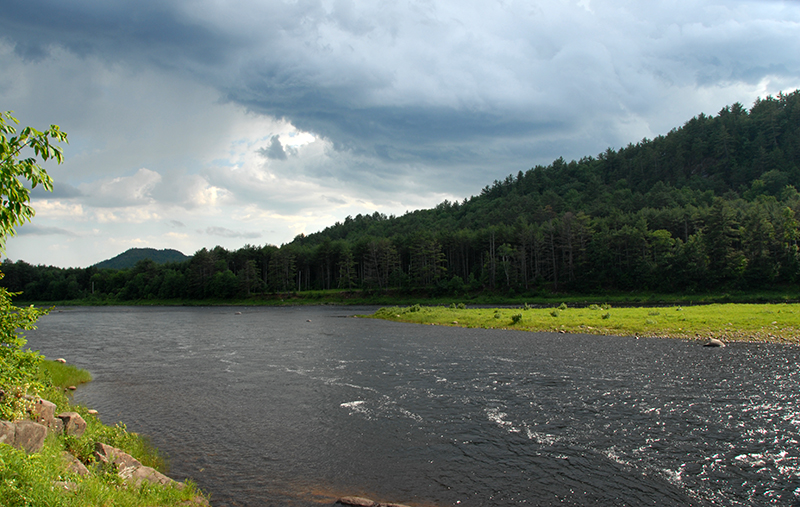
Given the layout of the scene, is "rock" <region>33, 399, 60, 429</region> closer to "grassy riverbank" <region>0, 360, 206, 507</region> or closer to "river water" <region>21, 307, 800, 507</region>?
"grassy riverbank" <region>0, 360, 206, 507</region>

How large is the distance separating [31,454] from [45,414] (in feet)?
14.5

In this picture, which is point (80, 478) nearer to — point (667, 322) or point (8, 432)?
point (8, 432)

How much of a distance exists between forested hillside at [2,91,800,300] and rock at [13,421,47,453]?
111 meters

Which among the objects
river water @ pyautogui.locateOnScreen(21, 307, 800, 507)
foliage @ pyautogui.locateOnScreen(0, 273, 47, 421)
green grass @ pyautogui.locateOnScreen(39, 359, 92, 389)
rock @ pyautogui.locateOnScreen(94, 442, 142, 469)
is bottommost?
river water @ pyautogui.locateOnScreen(21, 307, 800, 507)

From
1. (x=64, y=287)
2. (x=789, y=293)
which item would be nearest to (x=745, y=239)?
(x=789, y=293)

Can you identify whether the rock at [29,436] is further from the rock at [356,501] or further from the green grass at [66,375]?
the green grass at [66,375]

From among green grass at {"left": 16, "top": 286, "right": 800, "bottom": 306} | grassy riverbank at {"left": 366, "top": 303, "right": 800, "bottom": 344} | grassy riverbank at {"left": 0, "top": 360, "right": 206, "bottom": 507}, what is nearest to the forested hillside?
green grass at {"left": 16, "top": 286, "right": 800, "bottom": 306}

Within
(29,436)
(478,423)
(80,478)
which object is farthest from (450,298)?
(80,478)

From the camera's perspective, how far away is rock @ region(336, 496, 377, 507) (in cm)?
1120

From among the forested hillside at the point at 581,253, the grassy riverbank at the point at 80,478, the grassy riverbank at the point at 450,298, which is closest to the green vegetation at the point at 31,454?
the grassy riverbank at the point at 80,478

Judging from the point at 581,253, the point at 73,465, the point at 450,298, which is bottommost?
the point at 450,298

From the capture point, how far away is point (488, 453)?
47.8ft

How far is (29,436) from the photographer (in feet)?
32.2

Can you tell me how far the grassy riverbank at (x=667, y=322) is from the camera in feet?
123
